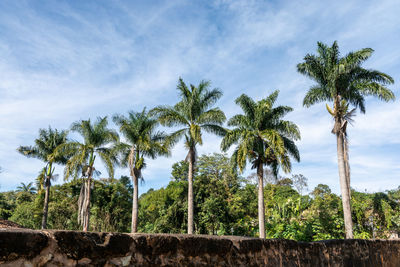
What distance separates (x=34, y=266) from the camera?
4.96 ft

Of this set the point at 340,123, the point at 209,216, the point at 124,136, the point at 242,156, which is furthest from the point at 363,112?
the point at 124,136

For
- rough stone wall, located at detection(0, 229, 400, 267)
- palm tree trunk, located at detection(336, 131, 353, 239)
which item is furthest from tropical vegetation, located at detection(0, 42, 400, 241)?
rough stone wall, located at detection(0, 229, 400, 267)

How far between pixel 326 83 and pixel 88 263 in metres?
17.9

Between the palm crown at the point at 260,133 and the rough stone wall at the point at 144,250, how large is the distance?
43.6ft

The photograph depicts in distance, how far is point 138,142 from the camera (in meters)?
20.2

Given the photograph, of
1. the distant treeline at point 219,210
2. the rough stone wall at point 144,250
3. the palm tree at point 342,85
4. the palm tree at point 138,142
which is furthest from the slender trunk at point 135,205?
the rough stone wall at point 144,250

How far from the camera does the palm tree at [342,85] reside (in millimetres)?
16188

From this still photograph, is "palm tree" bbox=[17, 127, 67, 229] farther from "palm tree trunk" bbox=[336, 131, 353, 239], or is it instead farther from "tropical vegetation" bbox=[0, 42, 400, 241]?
"palm tree trunk" bbox=[336, 131, 353, 239]

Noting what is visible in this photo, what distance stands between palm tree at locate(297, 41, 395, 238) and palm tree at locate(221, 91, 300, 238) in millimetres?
1783

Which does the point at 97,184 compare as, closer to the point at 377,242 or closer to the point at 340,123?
the point at 340,123

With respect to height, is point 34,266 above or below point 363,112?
below

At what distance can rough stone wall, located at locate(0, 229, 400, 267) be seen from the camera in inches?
59.1

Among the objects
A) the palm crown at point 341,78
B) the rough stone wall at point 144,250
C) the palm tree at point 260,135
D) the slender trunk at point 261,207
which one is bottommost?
the rough stone wall at point 144,250

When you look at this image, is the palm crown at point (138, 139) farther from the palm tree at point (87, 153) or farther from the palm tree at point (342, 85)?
the palm tree at point (342, 85)
